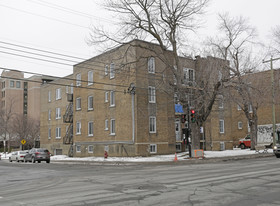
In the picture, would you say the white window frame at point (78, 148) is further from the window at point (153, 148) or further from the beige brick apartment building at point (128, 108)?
the window at point (153, 148)

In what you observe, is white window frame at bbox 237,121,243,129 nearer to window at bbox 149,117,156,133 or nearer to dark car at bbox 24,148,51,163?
window at bbox 149,117,156,133

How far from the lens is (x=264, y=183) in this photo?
10680mm

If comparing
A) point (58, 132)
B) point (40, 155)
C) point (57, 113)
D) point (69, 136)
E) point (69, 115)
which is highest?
point (57, 113)

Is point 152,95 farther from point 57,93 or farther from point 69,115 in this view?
point 57,93

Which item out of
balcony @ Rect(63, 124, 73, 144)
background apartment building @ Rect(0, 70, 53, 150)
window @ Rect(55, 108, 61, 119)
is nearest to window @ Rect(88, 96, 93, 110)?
balcony @ Rect(63, 124, 73, 144)

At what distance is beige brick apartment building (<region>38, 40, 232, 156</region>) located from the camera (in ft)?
103

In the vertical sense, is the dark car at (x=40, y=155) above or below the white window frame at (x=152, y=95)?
below

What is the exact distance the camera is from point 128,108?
3219cm

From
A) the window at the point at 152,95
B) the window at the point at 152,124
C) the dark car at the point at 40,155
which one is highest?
the window at the point at 152,95

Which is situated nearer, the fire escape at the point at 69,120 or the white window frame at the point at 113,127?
the white window frame at the point at 113,127

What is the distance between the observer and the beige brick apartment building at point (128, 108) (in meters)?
31.4

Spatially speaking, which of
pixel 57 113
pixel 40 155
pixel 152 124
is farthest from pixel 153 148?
pixel 57 113

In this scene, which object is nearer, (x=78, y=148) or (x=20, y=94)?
(x=78, y=148)

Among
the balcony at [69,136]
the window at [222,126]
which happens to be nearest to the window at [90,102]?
the balcony at [69,136]
